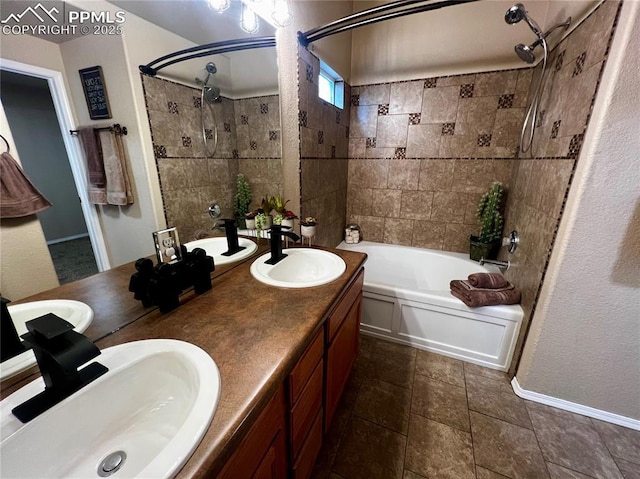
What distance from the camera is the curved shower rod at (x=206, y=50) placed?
2.75ft

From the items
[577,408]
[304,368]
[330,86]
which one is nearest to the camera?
[304,368]

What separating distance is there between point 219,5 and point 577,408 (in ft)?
8.88

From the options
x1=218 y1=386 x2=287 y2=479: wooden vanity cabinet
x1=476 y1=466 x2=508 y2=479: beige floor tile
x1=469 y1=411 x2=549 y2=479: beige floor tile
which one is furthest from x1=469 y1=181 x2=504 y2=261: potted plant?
x1=218 y1=386 x2=287 y2=479: wooden vanity cabinet

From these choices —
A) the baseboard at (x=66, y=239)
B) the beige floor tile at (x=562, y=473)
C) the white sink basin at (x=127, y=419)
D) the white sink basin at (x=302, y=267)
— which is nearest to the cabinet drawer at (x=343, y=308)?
the white sink basin at (x=302, y=267)

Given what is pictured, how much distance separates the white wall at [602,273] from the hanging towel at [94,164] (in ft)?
6.10

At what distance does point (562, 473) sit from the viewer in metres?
1.20

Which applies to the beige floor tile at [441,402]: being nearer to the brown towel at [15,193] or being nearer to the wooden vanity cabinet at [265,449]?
the wooden vanity cabinet at [265,449]

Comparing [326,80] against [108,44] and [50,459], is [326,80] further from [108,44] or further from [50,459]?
[50,459]

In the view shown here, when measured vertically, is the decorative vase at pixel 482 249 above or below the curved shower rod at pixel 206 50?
below

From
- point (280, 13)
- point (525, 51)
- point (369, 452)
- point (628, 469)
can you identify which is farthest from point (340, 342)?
point (525, 51)

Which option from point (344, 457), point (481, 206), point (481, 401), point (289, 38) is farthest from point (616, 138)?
point (344, 457)

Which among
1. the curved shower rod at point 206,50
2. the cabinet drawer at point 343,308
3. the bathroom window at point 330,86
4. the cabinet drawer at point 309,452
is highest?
the bathroom window at point 330,86

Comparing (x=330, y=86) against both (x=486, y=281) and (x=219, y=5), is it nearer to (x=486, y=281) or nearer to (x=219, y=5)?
(x=219, y=5)

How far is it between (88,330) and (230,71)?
3.49 feet
